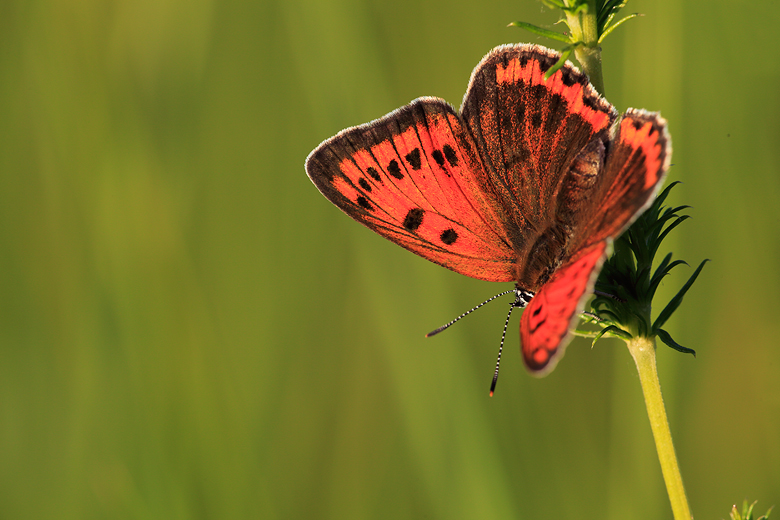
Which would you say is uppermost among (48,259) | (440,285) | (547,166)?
(48,259)

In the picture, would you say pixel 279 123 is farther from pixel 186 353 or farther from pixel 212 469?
pixel 212 469

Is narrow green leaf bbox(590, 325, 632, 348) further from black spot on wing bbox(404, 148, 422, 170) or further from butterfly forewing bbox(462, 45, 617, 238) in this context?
black spot on wing bbox(404, 148, 422, 170)

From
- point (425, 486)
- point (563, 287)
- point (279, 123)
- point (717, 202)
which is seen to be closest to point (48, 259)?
point (279, 123)

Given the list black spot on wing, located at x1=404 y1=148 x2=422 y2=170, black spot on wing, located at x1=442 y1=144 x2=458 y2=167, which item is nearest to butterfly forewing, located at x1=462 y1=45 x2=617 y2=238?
black spot on wing, located at x1=442 y1=144 x2=458 y2=167

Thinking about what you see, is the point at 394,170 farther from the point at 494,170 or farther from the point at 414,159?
the point at 494,170

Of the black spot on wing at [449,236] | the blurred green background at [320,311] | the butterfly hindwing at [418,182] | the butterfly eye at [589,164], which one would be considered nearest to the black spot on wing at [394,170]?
the butterfly hindwing at [418,182]

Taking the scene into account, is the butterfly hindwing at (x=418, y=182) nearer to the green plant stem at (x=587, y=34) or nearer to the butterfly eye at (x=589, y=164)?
the butterfly eye at (x=589, y=164)
